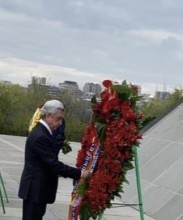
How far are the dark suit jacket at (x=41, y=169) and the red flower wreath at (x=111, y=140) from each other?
0.27m

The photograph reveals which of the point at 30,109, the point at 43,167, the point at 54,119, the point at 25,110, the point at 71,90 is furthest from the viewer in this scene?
the point at 71,90

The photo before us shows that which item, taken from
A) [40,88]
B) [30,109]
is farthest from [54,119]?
[40,88]

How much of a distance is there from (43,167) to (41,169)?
Answer: 0.10ft

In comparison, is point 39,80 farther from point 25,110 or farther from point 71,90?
point 25,110

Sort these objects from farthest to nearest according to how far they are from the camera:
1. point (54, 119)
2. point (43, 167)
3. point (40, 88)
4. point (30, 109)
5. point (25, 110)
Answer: point (40, 88) → point (30, 109) → point (25, 110) → point (43, 167) → point (54, 119)

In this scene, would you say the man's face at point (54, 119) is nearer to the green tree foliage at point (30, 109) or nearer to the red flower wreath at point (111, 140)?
the red flower wreath at point (111, 140)

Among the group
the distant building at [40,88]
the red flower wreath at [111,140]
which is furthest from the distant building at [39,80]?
the red flower wreath at [111,140]

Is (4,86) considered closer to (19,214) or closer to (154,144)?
(154,144)

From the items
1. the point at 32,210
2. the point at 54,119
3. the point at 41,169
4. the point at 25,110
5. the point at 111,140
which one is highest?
the point at 54,119

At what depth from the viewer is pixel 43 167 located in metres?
6.17

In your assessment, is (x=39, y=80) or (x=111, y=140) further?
(x=39, y=80)

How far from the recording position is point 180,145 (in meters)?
12.9

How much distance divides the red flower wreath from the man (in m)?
0.25

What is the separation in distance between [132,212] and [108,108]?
4.91 metres
